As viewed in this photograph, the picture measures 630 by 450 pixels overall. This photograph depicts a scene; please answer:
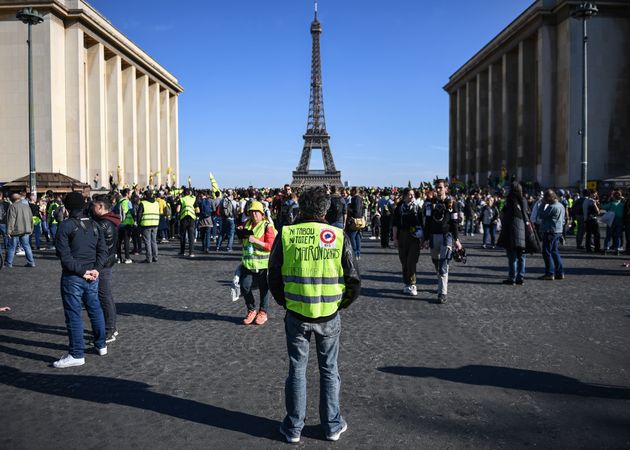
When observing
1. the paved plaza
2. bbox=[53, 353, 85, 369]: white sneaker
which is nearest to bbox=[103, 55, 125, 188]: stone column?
the paved plaza

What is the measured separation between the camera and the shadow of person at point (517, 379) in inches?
186

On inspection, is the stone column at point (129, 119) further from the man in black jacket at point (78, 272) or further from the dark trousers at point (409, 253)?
the man in black jacket at point (78, 272)

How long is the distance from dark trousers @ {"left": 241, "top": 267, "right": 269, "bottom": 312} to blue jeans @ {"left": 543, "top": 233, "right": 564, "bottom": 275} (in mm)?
6117

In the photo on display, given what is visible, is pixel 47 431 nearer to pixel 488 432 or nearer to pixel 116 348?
pixel 116 348

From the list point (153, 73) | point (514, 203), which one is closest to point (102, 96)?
point (153, 73)

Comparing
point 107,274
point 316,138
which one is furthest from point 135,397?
point 316,138

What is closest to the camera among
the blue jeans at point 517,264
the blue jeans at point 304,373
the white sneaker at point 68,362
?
the blue jeans at point 304,373

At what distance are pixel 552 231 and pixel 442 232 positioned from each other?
3286 millimetres

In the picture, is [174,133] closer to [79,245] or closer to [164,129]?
[164,129]

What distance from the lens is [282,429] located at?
3.83m

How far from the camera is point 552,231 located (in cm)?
1075

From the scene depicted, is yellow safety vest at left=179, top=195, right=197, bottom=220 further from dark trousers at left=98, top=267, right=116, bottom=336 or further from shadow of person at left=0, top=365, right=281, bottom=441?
shadow of person at left=0, top=365, right=281, bottom=441

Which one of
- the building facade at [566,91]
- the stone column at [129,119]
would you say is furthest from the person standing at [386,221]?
the stone column at [129,119]

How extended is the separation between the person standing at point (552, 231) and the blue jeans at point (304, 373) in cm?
817
